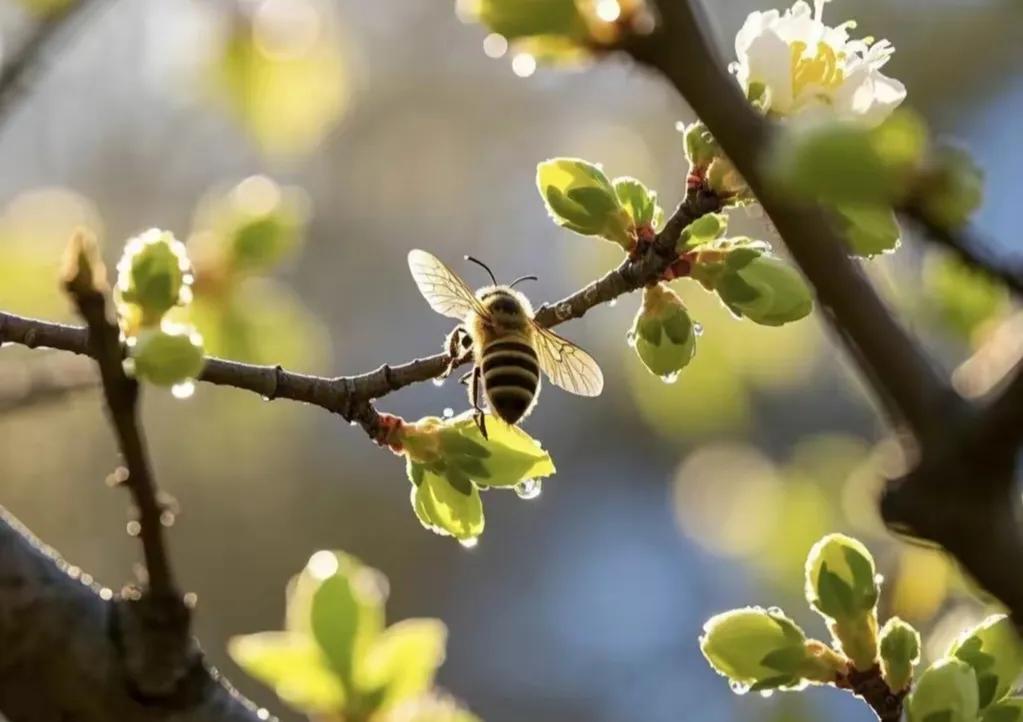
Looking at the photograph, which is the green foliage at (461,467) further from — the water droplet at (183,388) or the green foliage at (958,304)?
the green foliage at (958,304)

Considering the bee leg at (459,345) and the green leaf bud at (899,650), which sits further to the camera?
the bee leg at (459,345)

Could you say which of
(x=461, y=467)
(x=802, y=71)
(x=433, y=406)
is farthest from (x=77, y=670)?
(x=433, y=406)

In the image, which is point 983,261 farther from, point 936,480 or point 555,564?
point 555,564

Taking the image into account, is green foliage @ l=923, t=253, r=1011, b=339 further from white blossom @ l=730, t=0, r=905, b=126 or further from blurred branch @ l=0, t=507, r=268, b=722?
blurred branch @ l=0, t=507, r=268, b=722

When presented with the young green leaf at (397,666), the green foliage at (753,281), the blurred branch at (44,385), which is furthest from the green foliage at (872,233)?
the blurred branch at (44,385)

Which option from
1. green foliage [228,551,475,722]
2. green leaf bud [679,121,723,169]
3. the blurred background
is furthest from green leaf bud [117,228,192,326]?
the blurred background

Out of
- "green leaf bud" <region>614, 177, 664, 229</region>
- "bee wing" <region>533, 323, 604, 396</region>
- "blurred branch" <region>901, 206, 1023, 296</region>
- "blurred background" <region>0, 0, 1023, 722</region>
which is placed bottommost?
"blurred background" <region>0, 0, 1023, 722</region>
